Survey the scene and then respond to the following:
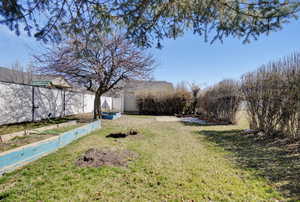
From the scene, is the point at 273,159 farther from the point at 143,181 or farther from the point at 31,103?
the point at 31,103

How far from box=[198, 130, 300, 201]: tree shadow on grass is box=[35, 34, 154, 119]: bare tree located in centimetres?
642

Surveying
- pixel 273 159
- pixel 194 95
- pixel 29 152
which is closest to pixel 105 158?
pixel 29 152

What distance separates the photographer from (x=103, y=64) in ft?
28.8

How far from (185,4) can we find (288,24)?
1903 mm

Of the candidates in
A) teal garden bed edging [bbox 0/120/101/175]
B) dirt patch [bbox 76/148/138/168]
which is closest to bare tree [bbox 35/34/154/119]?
teal garden bed edging [bbox 0/120/101/175]

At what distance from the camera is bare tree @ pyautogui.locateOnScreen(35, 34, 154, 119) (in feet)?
27.0

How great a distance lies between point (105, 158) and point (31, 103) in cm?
609

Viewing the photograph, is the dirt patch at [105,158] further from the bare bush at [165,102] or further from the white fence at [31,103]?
the bare bush at [165,102]

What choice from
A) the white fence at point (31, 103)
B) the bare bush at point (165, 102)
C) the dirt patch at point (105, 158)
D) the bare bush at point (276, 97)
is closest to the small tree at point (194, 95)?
the bare bush at point (165, 102)

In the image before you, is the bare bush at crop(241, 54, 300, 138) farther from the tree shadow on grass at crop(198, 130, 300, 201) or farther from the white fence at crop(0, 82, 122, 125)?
the white fence at crop(0, 82, 122, 125)

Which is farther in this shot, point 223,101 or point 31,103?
point 223,101

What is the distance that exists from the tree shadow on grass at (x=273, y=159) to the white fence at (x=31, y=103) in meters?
8.15

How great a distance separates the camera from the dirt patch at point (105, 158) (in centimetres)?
298

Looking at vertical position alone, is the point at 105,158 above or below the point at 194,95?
below
